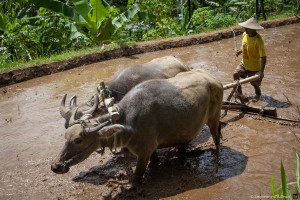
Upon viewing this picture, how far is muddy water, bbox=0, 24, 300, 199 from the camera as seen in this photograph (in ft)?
16.0

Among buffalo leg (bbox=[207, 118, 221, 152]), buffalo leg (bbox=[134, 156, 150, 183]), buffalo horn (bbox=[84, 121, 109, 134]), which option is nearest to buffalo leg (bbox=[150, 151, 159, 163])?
buffalo leg (bbox=[134, 156, 150, 183])

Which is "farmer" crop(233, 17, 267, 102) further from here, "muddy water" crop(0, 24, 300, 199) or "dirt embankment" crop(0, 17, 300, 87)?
"dirt embankment" crop(0, 17, 300, 87)

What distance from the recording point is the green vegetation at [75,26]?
1170cm

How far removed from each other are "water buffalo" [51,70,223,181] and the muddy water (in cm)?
44

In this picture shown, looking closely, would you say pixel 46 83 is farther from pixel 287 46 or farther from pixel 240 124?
pixel 287 46

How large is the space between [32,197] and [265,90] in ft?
16.8

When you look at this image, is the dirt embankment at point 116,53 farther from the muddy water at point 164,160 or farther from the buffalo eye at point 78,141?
the buffalo eye at point 78,141

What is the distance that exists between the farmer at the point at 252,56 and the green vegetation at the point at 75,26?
514 centimetres

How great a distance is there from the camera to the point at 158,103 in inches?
193

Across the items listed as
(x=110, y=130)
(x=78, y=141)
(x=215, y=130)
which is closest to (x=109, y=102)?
(x=110, y=130)

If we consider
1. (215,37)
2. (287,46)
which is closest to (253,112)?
(287,46)

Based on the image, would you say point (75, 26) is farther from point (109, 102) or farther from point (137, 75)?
point (109, 102)

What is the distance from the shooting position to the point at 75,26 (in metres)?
12.3

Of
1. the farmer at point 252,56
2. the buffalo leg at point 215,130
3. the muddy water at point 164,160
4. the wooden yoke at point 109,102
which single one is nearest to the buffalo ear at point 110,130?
the wooden yoke at point 109,102
